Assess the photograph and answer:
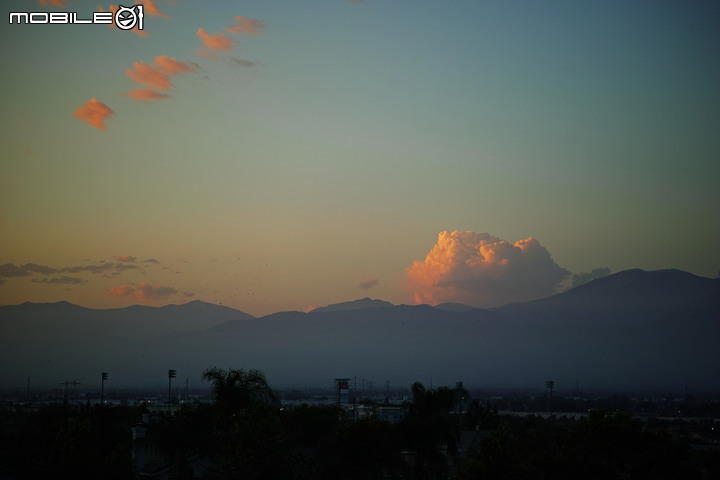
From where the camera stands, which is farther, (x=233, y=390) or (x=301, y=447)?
(x=301, y=447)

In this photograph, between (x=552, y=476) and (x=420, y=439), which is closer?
(x=552, y=476)

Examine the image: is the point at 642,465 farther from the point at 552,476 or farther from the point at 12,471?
the point at 12,471

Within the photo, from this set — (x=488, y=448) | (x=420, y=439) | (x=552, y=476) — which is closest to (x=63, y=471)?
(x=488, y=448)

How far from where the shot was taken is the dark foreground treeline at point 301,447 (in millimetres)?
31297

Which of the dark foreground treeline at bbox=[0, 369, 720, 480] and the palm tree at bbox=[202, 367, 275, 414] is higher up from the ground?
the palm tree at bbox=[202, 367, 275, 414]

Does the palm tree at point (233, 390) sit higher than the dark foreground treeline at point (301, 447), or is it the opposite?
the palm tree at point (233, 390)

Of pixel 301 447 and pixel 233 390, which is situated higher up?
pixel 233 390

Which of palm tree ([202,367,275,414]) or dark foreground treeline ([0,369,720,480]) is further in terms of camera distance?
palm tree ([202,367,275,414])

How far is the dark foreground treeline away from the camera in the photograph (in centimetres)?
3130

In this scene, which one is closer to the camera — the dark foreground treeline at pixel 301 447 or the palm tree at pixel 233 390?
the dark foreground treeline at pixel 301 447

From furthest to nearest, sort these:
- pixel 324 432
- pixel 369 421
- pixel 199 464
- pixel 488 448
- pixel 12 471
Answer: pixel 324 432, pixel 369 421, pixel 199 464, pixel 12 471, pixel 488 448

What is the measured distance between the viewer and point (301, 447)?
173ft

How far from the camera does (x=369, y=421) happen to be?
51031 millimetres

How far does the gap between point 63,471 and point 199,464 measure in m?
13.2
